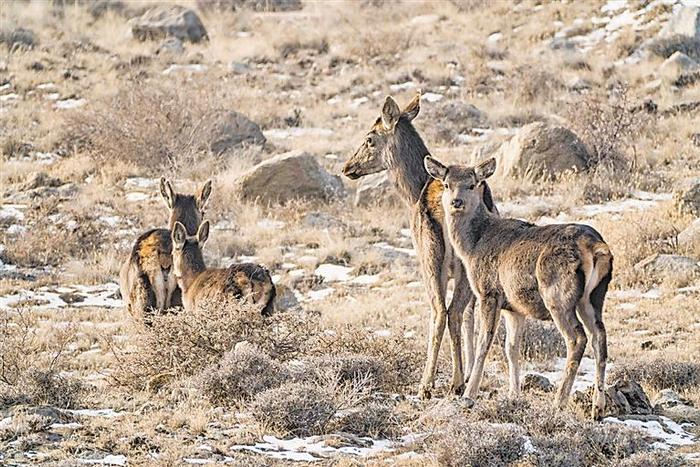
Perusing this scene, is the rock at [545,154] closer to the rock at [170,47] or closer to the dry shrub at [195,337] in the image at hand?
the dry shrub at [195,337]

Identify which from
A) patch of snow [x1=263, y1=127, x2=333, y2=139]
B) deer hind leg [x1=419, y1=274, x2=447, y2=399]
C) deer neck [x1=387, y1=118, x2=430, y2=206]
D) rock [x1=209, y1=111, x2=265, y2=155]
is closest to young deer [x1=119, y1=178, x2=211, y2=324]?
deer neck [x1=387, y1=118, x2=430, y2=206]

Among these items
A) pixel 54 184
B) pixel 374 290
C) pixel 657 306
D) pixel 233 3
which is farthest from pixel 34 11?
pixel 657 306

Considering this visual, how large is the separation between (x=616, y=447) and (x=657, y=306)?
20.5 feet

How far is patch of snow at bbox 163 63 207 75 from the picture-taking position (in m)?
29.8

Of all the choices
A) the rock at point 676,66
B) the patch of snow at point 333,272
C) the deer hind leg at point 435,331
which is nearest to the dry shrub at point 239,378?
the deer hind leg at point 435,331

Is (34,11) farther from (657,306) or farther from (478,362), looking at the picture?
(478,362)

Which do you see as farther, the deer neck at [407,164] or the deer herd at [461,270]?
the deer neck at [407,164]

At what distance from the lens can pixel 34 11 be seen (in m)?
33.9

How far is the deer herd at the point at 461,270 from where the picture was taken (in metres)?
9.17

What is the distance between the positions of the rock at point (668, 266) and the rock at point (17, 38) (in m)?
20.3

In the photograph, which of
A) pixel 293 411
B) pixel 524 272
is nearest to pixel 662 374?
pixel 524 272

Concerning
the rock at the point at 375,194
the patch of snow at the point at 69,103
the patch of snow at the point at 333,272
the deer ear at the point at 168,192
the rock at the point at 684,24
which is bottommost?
the patch of snow at the point at 333,272

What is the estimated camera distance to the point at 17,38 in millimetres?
30938

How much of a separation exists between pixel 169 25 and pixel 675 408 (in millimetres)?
25372
